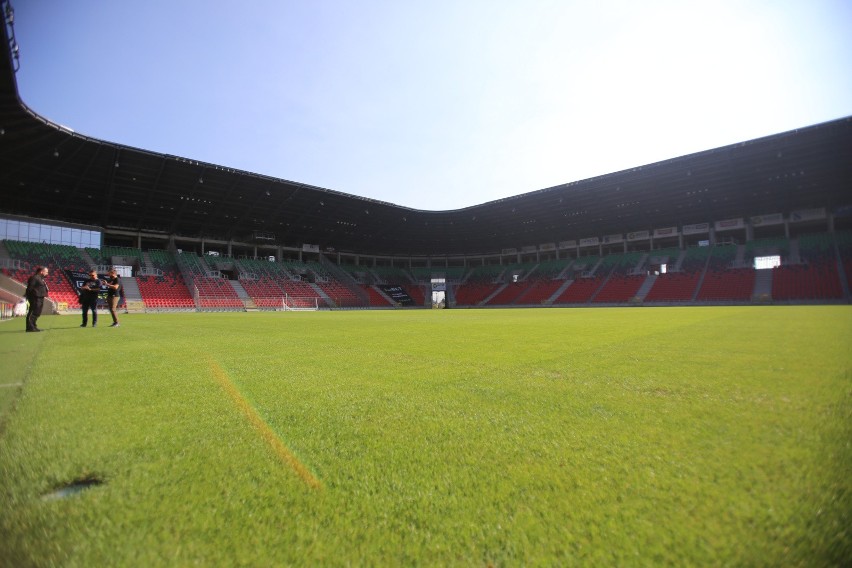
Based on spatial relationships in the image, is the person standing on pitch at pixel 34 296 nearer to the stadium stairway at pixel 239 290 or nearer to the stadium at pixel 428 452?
the stadium at pixel 428 452

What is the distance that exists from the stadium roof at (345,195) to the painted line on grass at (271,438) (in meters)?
21.0

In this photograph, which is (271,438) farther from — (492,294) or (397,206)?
(492,294)

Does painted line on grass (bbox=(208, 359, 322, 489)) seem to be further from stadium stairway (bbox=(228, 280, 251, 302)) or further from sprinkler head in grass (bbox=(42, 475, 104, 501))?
stadium stairway (bbox=(228, 280, 251, 302))

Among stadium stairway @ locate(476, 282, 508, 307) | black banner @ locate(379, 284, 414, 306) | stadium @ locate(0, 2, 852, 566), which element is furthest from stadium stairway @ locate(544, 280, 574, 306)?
stadium @ locate(0, 2, 852, 566)

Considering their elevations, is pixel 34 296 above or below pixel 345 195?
below

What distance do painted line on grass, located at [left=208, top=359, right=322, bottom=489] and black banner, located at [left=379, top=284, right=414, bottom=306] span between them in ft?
154

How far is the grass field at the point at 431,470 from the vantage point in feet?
3.13

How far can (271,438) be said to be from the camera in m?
1.76

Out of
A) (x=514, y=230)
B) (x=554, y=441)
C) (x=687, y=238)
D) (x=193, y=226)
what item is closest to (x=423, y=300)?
(x=514, y=230)

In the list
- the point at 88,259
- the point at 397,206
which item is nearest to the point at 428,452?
the point at 397,206

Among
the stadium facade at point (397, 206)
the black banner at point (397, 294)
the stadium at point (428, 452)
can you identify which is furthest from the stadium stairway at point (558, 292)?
the stadium at point (428, 452)

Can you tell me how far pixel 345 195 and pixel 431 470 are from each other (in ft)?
124

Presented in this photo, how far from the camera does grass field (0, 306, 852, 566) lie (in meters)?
0.95

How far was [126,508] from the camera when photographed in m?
1.13
